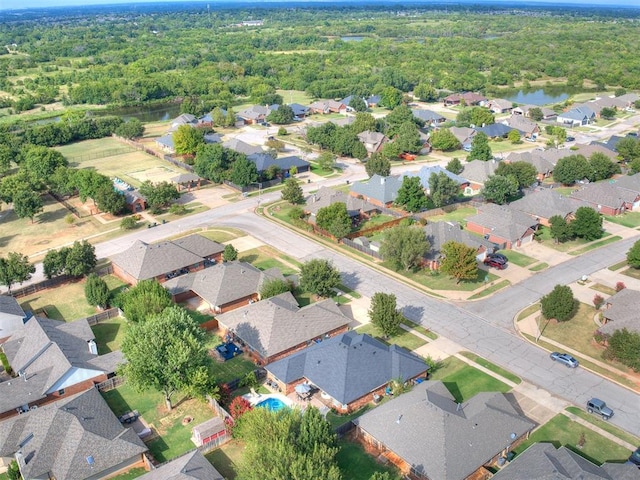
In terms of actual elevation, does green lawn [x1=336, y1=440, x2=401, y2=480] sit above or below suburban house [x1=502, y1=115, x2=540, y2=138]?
above

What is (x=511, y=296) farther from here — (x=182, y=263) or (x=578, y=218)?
(x=182, y=263)

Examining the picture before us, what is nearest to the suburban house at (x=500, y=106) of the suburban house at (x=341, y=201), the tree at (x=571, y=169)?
the tree at (x=571, y=169)

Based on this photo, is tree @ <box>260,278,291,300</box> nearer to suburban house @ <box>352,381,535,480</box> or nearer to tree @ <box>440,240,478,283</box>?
tree @ <box>440,240,478,283</box>

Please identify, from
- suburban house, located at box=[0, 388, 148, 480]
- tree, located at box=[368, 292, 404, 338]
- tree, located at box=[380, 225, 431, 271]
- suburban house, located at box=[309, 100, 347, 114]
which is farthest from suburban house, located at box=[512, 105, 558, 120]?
suburban house, located at box=[0, 388, 148, 480]

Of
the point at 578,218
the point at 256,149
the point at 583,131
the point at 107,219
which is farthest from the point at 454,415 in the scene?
the point at 583,131

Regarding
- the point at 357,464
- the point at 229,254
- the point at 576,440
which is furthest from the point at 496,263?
the point at 357,464

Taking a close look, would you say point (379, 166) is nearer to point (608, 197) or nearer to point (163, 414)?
point (608, 197)
